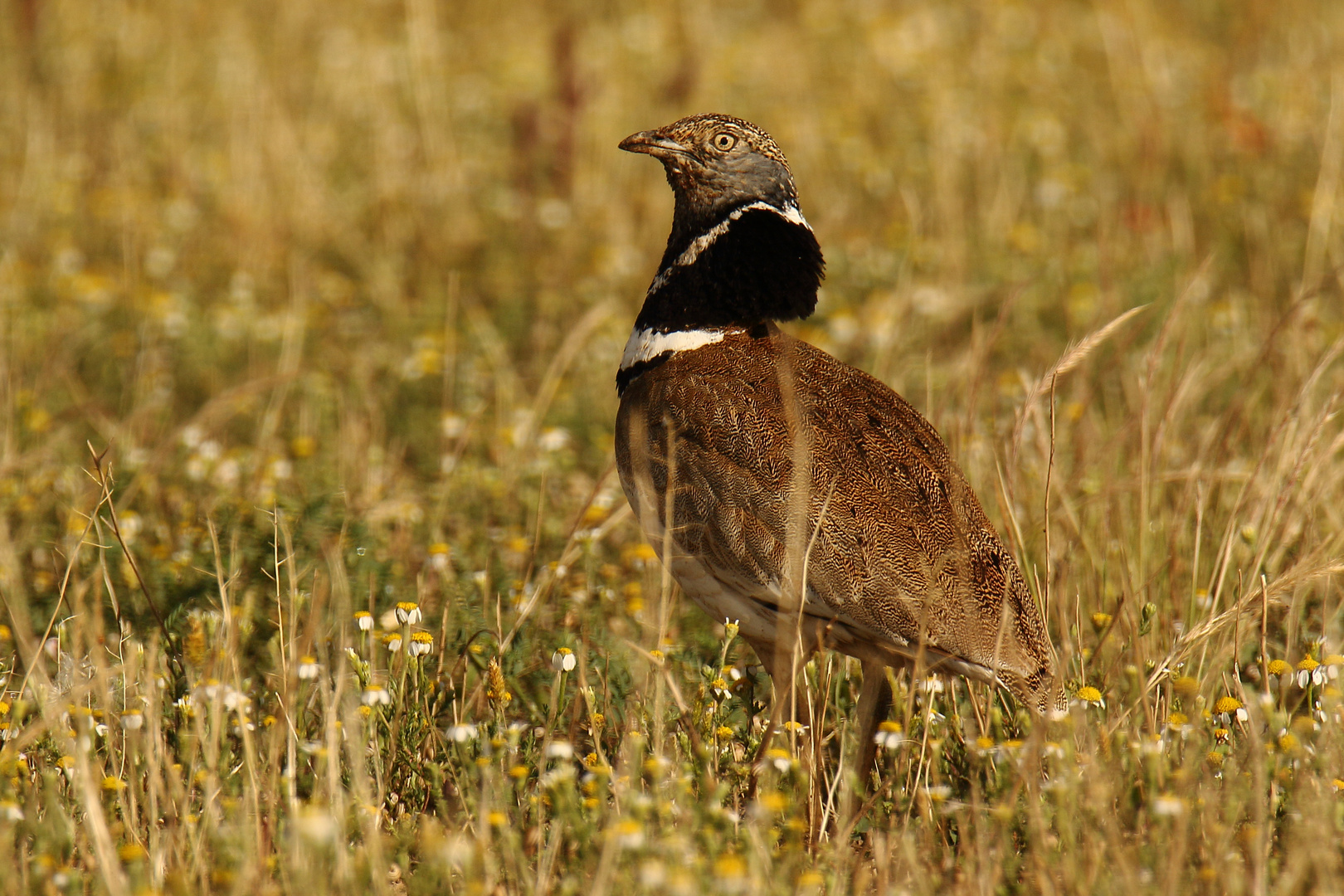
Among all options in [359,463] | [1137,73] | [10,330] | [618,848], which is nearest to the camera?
[618,848]

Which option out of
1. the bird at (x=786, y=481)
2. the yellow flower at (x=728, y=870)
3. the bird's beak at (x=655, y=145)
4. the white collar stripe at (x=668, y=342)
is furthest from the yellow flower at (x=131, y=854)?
the bird's beak at (x=655, y=145)

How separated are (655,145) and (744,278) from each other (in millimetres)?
578

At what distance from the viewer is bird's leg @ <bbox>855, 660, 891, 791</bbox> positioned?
12.0 ft

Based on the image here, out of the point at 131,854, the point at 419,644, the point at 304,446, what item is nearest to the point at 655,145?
the point at 419,644

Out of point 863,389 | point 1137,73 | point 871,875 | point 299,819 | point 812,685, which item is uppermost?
point 1137,73

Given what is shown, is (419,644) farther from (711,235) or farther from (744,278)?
(711,235)

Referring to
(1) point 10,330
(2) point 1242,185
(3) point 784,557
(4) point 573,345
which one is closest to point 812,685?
(3) point 784,557

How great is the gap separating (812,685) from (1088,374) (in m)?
2.58

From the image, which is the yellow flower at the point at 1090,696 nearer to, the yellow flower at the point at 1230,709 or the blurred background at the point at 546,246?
the yellow flower at the point at 1230,709

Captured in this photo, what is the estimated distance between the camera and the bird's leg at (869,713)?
367 cm

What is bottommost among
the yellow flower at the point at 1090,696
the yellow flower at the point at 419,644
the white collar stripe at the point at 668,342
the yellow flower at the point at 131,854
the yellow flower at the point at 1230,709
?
the yellow flower at the point at 1230,709

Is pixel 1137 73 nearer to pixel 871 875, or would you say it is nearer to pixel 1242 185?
pixel 1242 185

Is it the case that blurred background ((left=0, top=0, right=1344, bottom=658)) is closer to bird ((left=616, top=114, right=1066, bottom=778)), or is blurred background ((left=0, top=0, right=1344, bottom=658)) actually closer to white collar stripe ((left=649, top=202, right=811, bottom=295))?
bird ((left=616, top=114, right=1066, bottom=778))

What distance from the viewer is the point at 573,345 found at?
17.8ft
